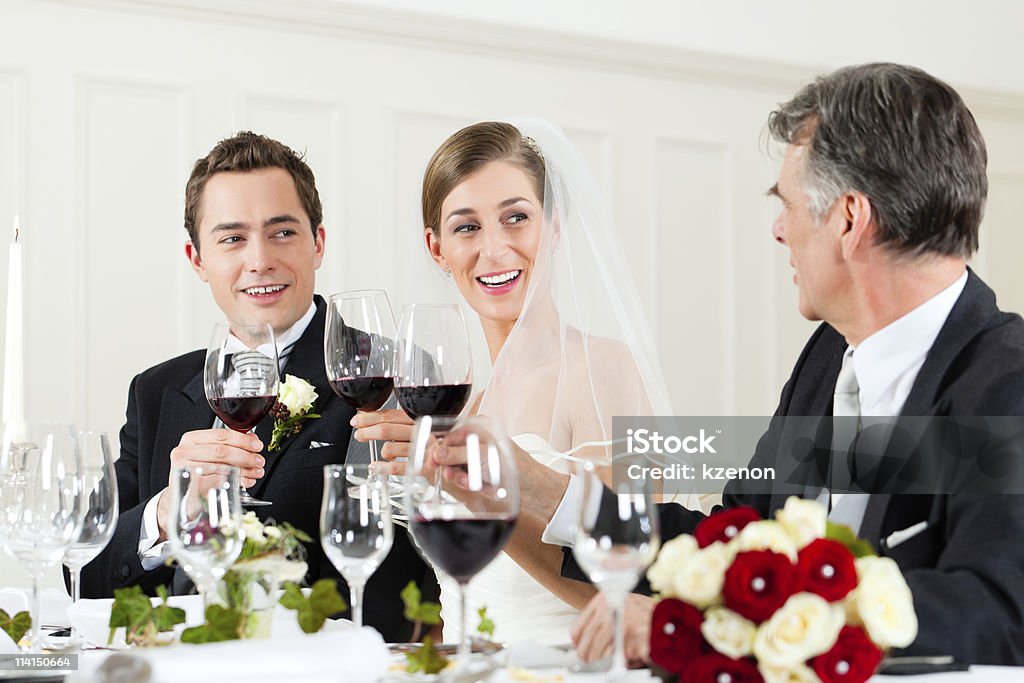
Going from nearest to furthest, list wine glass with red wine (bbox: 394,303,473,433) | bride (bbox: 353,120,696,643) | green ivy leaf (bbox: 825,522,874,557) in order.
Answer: green ivy leaf (bbox: 825,522,874,557) < wine glass with red wine (bbox: 394,303,473,433) < bride (bbox: 353,120,696,643)

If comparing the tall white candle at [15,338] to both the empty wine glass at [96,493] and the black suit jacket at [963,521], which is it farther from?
the black suit jacket at [963,521]

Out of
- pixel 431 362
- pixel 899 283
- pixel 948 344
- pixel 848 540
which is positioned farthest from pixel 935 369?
pixel 431 362

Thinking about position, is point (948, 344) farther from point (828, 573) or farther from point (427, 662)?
point (427, 662)

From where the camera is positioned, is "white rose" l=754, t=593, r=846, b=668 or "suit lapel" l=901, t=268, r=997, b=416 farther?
"suit lapel" l=901, t=268, r=997, b=416

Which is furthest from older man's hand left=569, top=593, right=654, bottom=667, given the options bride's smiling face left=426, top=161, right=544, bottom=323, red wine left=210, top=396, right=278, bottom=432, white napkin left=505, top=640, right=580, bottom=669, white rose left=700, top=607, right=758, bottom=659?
bride's smiling face left=426, top=161, right=544, bottom=323

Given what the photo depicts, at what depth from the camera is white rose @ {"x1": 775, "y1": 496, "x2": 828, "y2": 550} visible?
1.18 meters

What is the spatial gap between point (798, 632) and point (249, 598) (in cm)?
63

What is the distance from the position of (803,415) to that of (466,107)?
2.79m

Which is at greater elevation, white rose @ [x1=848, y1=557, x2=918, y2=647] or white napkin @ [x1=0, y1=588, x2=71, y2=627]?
white rose @ [x1=848, y1=557, x2=918, y2=647]

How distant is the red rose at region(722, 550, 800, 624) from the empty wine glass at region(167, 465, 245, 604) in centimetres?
60

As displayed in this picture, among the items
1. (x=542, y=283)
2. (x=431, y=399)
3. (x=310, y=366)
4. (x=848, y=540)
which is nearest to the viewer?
(x=848, y=540)

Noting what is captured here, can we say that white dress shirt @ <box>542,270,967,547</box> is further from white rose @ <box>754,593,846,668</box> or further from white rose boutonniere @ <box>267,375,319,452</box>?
white rose boutonniere @ <box>267,375,319,452</box>

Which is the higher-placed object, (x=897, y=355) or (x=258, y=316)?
(x=258, y=316)

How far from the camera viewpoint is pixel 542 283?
2555 millimetres
